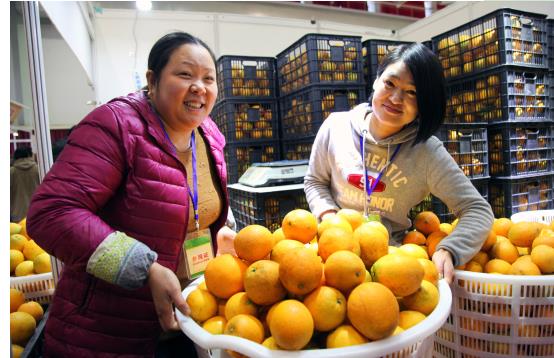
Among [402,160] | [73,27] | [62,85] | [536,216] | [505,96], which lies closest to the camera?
[402,160]

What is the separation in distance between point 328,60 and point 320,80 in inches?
7.6

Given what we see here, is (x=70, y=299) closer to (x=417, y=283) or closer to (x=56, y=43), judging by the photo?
(x=417, y=283)

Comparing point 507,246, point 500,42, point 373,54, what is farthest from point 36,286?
point 500,42

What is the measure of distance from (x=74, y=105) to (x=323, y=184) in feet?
24.8

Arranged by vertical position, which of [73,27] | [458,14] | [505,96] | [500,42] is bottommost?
[505,96]

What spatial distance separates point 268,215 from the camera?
2.73 meters

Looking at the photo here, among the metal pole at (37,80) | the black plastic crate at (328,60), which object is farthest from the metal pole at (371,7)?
the metal pole at (37,80)

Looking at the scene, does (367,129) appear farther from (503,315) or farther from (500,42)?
(500,42)

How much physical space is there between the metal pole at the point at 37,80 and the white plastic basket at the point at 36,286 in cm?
58

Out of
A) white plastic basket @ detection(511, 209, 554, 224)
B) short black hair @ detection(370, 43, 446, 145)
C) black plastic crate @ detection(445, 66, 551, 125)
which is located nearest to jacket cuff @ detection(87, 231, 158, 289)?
short black hair @ detection(370, 43, 446, 145)

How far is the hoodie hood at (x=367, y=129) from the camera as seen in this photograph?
1.58m

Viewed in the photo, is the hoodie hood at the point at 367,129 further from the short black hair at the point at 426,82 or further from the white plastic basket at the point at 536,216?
the white plastic basket at the point at 536,216

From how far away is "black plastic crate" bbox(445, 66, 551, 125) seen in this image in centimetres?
285

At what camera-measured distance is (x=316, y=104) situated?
10.4ft
